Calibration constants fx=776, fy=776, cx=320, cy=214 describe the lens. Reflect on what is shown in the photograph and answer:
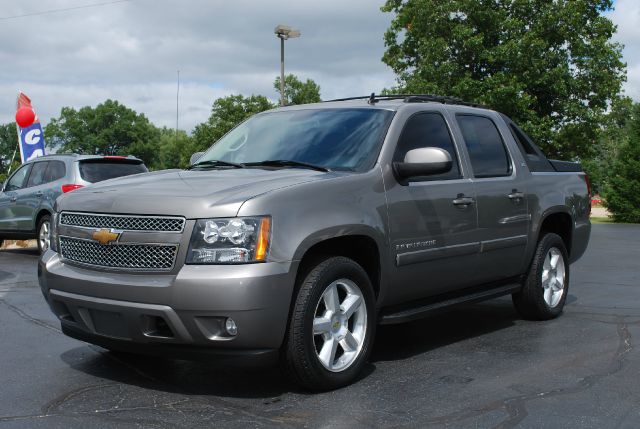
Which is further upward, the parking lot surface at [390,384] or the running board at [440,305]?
the running board at [440,305]

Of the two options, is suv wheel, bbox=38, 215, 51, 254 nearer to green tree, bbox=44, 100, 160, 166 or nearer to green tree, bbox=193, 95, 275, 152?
green tree, bbox=193, 95, 275, 152

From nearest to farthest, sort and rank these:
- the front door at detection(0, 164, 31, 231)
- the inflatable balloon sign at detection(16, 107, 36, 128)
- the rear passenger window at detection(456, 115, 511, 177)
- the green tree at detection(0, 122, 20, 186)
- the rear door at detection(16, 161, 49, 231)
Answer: the rear passenger window at detection(456, 115, 511, 177), the rear door at detection(16, 161, 49, 231), the front door at detection(0, 164, 31, 231), the inflatable balloon sign at detection(16, 107, 36, 128), the green tree at detection(0, 122, 20, 186)

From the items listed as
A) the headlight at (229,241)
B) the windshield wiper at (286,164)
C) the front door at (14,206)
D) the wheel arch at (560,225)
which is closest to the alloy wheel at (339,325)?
the headlight at (229,241)

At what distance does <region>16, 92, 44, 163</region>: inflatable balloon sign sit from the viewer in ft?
85.7

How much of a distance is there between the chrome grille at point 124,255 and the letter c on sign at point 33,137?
911 inches

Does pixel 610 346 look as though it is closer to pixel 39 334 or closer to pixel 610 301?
pixel 610 301

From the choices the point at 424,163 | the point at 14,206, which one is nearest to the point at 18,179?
the point at 14,206

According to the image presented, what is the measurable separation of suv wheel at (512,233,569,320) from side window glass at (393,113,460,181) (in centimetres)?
148

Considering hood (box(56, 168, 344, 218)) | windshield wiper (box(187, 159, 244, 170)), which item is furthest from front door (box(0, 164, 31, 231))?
hood (box(56, 168, 344, 218))

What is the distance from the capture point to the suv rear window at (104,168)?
12.6m

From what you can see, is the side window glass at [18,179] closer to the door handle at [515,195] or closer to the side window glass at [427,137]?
the side window glass at [427,137]

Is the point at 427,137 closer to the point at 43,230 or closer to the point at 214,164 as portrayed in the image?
the point at 214,164

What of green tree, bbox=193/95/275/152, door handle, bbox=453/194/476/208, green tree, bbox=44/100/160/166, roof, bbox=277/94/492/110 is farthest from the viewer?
green tree, bbox=44/100/160/166

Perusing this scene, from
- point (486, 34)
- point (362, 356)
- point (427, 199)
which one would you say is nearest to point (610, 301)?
point (427, 199)
